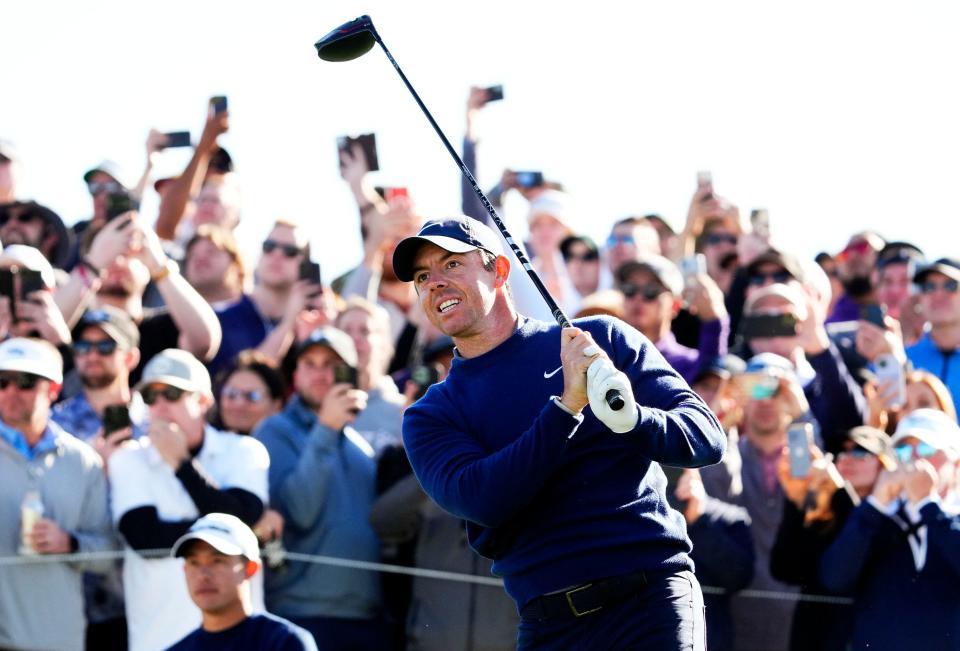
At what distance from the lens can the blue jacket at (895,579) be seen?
7.38m

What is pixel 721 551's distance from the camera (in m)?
7.85

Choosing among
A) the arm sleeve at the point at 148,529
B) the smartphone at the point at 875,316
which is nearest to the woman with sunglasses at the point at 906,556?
the smartphone at the point at 875,316

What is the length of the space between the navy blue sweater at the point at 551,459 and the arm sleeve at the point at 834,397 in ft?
12.9

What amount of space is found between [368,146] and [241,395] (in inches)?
118

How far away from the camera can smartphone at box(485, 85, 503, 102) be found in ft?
36.8

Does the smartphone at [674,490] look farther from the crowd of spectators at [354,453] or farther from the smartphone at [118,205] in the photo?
the smartphone at [118,205]

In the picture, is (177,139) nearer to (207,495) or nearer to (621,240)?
(621,240)

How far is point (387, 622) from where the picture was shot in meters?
8.11

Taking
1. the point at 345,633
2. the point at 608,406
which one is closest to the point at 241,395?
the point at 345,633

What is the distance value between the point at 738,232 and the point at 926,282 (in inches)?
81.7

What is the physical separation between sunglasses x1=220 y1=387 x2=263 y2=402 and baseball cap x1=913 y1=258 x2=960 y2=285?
3.83 m

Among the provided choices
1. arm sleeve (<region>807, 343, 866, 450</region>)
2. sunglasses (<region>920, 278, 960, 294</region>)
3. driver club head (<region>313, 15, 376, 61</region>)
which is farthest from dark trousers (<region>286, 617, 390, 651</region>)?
sunglasses (<region>920, 278, 960, 294</region>)

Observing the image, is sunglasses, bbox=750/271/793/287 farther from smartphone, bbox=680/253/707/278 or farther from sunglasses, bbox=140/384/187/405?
sunglasses, bbox=140/384/187/405

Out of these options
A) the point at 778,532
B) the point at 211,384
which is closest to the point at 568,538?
the point at 778,532
